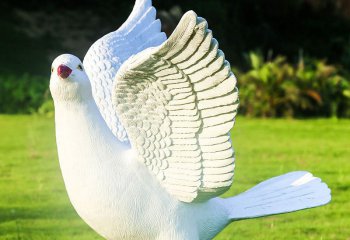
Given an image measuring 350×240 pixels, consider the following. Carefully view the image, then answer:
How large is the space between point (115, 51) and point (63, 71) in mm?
787

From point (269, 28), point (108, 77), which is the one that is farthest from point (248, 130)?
point (108, 77)

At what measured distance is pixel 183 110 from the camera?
3637 millimetres

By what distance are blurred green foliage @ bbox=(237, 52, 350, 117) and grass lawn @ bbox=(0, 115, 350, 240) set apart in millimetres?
386

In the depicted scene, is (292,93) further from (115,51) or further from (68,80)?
(68,80)

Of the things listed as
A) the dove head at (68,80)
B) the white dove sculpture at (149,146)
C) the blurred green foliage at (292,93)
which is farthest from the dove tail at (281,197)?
the blurred green foliage at (292,93)

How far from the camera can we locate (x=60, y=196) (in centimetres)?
721

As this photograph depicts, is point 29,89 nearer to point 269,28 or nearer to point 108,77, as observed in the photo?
point 269,28

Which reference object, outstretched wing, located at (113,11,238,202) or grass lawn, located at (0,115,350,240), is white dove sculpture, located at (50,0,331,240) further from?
grass lawn, located at (0,115,350,240)

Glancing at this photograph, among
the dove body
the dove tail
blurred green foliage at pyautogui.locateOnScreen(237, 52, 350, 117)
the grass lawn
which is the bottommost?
blurred green foliage at pyautogui.locateOnScreen(237, 52, 350, 117)

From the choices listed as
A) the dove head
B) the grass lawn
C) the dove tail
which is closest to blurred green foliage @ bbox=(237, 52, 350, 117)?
the grass lawn

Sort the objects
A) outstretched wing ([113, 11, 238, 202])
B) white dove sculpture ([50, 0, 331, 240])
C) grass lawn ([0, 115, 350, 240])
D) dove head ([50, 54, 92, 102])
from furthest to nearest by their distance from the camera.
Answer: grass lawn ([0, 115, 350, 240]) < dove head ([50, 54, 92, 102]) < white dove sculpture ([50, 0, 331, 240]) < outstretched wing ([113, 11, 238, 202])

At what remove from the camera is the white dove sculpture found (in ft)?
11.6

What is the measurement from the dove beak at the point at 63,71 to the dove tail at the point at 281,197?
1.03 meters

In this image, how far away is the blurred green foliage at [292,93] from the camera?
12188 millimetres
